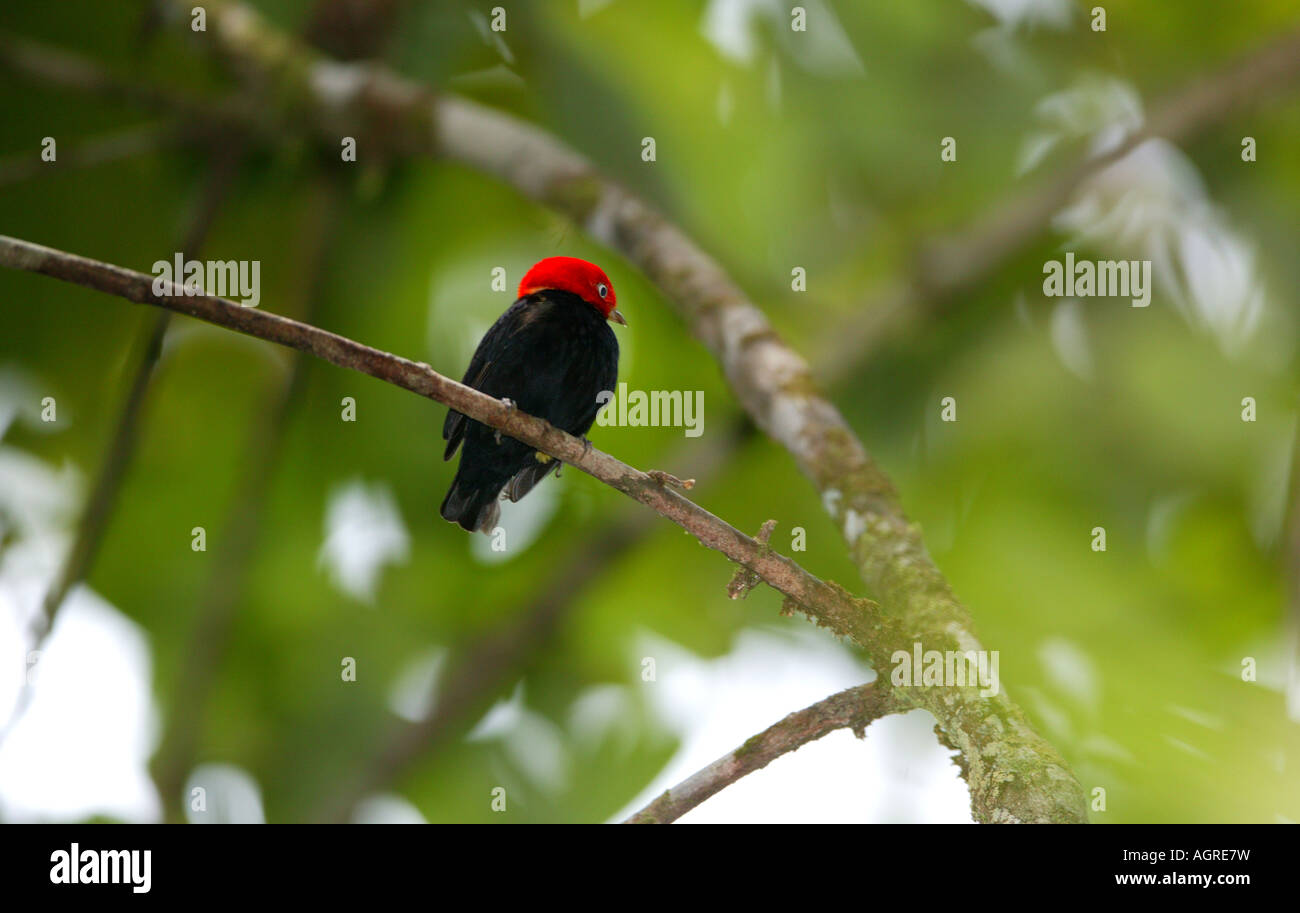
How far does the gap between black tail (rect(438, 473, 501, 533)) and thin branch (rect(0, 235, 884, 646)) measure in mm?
1240

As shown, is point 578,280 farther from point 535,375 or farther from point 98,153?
point 98,153

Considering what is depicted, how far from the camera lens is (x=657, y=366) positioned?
614 centimetres

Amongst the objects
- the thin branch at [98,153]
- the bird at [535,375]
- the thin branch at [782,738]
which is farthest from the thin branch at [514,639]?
the thin branch at [782,738]

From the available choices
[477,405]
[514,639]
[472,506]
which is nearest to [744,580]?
→ [477,405]

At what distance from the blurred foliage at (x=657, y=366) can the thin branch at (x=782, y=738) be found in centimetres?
292

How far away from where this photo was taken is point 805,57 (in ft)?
19.8

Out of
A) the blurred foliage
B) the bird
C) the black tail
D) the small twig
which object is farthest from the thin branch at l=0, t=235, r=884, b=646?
the blurred foliage

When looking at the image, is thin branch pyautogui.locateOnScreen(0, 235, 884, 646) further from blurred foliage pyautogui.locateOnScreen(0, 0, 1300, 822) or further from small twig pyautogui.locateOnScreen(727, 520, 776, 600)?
blurred foliage pyautogui.locateOnScreen(0, 0, 1300, 822)

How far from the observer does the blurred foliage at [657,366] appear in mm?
5762

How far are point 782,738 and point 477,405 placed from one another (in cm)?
106

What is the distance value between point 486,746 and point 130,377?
2739mm

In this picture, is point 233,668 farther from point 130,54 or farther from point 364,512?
point 130,54

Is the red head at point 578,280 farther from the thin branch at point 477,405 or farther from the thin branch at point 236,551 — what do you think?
the thin branch at point 236,551

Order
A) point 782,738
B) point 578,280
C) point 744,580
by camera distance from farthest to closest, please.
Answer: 1. point 578,280
2. point 744,580
3. point 782,738
